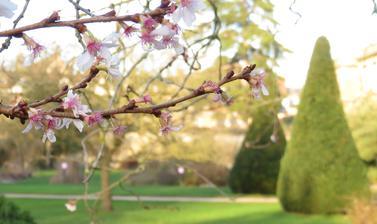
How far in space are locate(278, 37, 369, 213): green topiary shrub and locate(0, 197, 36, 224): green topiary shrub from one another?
7.71 meters

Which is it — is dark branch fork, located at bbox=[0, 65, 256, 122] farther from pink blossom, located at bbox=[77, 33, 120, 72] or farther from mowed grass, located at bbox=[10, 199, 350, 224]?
mowed grass, located at bbox=[10, 199, 350, 224]

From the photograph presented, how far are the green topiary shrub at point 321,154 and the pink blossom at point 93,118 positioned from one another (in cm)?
1257

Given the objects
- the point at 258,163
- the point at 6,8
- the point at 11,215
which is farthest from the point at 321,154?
the point at 6,8

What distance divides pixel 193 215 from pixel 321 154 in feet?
11.2

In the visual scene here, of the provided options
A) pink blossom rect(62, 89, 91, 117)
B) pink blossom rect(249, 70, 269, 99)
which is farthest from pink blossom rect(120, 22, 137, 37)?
pink blossom rect(249, 70, 269, 99)

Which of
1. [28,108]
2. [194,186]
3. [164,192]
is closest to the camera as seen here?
[28,108]

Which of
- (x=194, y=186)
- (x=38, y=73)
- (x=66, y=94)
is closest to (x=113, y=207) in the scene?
(x=38, y=73)

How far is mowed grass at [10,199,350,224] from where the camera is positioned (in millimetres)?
13680

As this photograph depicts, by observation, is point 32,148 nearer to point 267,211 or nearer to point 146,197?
point 146,197

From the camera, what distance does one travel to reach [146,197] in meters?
20.7

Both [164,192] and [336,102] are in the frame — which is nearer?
[336,102]

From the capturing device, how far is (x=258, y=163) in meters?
19.3

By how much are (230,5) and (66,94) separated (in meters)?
6.55

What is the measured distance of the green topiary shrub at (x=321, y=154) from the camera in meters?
13.4
